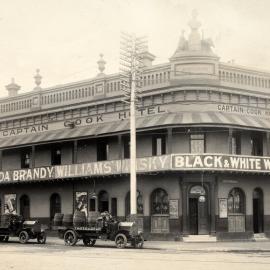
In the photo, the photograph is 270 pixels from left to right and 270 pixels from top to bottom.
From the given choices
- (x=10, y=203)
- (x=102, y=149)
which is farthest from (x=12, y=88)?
(x=102, y=149)

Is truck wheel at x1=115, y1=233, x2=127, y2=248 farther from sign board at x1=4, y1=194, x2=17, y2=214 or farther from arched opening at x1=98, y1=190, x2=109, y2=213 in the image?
sign board at x1=4, y1=194, x2=17, y2=214

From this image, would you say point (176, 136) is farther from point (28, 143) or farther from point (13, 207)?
point (13, 207)

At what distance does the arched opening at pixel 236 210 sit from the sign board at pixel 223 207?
328mm

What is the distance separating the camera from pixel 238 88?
93.2ft

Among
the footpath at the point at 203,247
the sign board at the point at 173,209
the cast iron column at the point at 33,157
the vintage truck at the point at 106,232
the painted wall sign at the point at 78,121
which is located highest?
the painted wall sign at the point at 78,121

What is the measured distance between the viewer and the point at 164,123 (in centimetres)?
2644

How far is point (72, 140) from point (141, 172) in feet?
17.1

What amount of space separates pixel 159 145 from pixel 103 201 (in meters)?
4.74

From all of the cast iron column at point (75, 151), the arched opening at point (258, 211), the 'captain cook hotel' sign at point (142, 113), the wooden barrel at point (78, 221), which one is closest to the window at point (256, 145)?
the 'captain cook hotel' sign at point (142, 113)

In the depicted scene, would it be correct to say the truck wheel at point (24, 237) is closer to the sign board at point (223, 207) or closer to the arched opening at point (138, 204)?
the arched opening at point (138, 204)

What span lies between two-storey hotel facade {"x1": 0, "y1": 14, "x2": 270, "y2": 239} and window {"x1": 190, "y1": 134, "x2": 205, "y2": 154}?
0.05 metres

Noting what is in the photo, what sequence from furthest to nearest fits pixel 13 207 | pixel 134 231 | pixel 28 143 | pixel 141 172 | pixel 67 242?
pixel 13 207 < pixel 28 143 < pixel 141 172 < pixel 67 242 < pixel 134 231

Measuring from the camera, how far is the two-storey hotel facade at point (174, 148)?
26.9m

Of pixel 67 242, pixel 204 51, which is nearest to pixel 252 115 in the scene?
pixel 204 51
